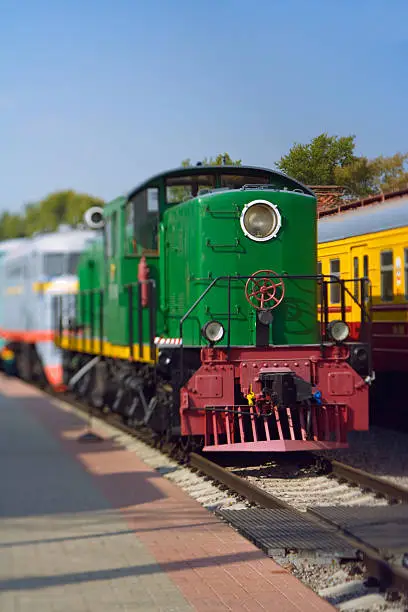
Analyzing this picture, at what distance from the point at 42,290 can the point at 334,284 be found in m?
22.6

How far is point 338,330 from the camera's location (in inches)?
287

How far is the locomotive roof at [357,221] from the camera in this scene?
5723mm

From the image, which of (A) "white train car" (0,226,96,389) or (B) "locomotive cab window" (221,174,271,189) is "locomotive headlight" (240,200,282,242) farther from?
(A) "white train car" (0,226,96,389)

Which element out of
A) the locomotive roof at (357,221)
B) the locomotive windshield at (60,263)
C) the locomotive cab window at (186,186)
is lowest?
the locomotive roof at (357,221)

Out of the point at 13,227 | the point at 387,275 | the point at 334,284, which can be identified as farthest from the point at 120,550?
the point at 13,227

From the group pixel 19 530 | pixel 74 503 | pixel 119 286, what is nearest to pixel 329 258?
pixel 19 530

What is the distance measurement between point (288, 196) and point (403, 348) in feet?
13.4

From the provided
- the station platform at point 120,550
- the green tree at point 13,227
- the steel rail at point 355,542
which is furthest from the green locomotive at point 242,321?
the green tree at point 13,227

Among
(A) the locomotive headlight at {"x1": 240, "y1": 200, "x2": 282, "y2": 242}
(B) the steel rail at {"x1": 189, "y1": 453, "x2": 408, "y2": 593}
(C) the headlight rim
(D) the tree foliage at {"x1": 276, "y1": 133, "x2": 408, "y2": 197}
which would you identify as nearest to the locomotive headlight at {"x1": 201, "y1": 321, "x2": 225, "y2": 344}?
(A) the locomotive headlight at {"x1": 240, "y1": 200, "x2": 282, "y2": 242}

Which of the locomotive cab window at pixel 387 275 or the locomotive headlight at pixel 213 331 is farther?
the locomotive headlight at pixel 213 331

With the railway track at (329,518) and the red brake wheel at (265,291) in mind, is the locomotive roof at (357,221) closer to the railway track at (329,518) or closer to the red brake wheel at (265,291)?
the red brake wheel at (265,291)

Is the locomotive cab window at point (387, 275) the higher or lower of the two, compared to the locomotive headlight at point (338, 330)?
higher

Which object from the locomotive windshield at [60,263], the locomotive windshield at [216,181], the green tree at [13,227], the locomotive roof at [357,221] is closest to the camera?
the locomotive windshield at [216,181]

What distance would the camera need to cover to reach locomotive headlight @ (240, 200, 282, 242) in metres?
7.45
